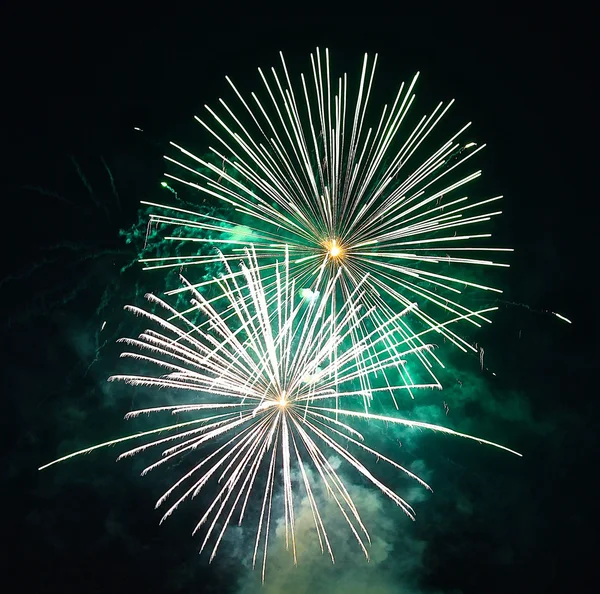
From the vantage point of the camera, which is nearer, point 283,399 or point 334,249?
point 334,249

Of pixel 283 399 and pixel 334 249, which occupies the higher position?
pixel 334 249

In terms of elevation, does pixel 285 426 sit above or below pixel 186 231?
below

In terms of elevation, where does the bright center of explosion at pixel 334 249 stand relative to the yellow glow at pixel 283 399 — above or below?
above

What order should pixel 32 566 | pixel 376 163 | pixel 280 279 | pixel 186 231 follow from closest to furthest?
1. pixel 376 163
2. pixel 280 279
3. pixel 186 231
4. pixel 32 566

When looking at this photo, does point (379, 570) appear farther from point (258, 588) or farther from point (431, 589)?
point (258, 588)

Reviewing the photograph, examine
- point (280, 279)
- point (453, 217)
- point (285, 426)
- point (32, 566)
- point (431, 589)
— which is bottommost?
point (431, 589)

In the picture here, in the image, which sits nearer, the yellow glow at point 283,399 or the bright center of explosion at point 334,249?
the bright center of explosion at point 334,249

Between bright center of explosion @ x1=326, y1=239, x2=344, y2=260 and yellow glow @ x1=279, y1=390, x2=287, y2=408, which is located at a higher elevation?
bright center of explosion @ x1=326, y1=239, x2=344, y2=260

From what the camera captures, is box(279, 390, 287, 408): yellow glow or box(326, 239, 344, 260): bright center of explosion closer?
box(326, 239, 344, 260): bright center of explosion

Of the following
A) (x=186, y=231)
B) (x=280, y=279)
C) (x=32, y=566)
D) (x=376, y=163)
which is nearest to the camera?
(x=376, y=163)

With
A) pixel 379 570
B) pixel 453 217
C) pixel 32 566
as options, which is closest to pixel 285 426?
pixel 453 217

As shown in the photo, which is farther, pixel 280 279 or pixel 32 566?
pixel 32 566
